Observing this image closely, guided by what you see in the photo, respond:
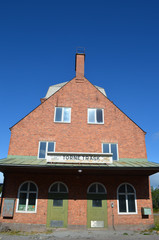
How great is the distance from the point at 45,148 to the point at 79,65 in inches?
351

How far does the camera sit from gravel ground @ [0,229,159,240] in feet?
34.6

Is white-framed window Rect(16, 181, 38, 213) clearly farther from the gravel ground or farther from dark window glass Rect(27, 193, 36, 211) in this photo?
the gravel ground

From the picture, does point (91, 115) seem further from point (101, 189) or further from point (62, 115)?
point (101, 189)

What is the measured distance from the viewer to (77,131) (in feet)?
52.0

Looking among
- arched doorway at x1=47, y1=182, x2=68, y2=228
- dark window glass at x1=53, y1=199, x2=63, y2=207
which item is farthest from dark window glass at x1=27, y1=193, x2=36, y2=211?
dark window glass at x1=53, y1=199, x2=63, y2=207

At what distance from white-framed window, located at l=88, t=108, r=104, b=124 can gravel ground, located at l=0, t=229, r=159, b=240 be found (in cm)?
816

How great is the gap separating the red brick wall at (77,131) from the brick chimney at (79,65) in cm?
233

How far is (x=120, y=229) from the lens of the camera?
12.8 m

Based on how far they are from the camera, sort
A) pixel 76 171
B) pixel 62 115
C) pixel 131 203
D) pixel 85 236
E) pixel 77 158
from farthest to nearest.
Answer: pixel 62 115, pixel 131 203, pixel 77 158, pixel 76 171, pixel 85 236

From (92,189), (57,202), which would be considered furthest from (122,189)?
(57,202)

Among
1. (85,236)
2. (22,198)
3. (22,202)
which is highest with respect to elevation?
(22,198)

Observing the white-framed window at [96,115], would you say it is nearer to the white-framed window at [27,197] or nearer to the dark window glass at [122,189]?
the dark window glass at [122,189]

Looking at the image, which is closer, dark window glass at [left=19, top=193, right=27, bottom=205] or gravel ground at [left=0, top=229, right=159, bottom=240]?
gravel ground at [left=0, top=229, right=159, bottom=240]

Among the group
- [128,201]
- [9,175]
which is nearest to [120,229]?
[128,201]
